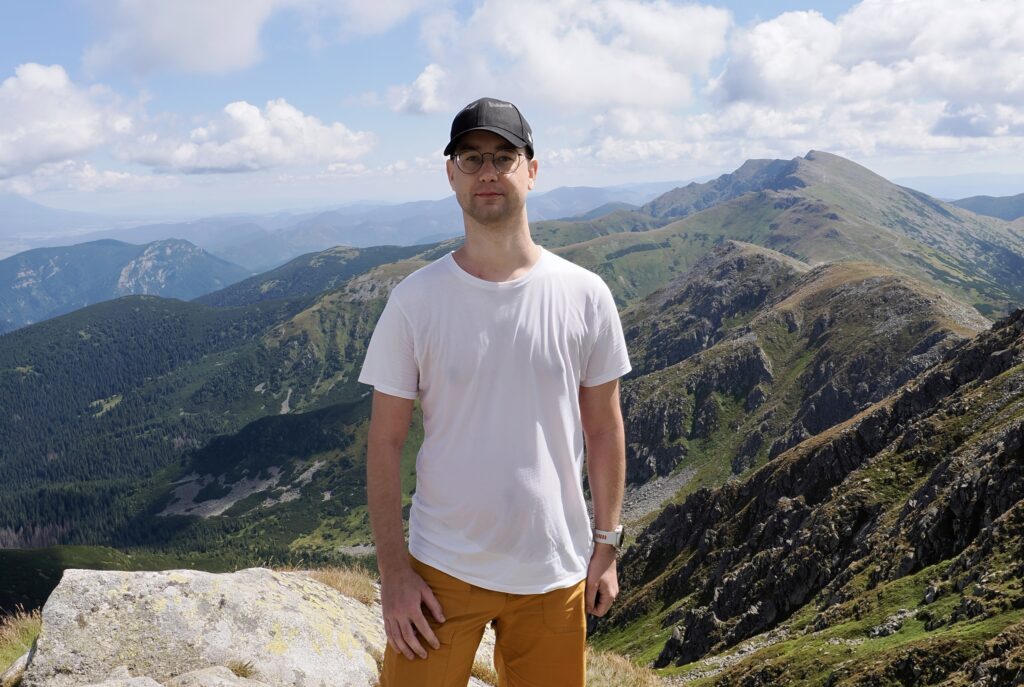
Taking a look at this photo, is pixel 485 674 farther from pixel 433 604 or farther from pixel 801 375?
pixel 801 375

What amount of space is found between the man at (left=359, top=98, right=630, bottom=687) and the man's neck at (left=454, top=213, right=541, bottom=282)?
15 mm

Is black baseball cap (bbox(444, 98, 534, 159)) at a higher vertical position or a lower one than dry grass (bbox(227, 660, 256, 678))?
higher

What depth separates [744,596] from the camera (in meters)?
59.9

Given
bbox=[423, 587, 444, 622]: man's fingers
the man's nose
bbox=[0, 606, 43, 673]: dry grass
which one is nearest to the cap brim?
the man's nose

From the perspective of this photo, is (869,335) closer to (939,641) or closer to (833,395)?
(833,395)

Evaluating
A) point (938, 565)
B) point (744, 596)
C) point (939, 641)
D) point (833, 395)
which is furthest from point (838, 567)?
point (833, 395)

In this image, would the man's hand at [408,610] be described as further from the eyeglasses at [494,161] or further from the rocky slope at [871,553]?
the rocky slope at [871,553]

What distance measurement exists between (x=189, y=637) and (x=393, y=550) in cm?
728

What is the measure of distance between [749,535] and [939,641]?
5356 cm

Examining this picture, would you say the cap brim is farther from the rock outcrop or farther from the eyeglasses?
the rock outcrop

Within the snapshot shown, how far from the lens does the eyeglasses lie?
242 inches

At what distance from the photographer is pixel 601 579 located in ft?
22.9

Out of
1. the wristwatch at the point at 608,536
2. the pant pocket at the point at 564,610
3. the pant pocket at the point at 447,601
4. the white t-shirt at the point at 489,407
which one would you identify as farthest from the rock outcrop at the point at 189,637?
the wristwatch at the point at 608,536

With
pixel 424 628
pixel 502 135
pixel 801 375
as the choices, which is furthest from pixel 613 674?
pixel 801 375
